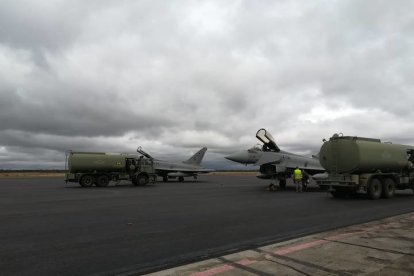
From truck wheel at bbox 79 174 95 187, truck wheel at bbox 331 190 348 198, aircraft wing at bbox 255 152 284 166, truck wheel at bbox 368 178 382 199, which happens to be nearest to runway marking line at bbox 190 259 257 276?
truck wheel at bbox 368 178 382 199

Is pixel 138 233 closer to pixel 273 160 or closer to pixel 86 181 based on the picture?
pixel 273 160

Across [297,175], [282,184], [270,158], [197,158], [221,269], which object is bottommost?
[221,269]

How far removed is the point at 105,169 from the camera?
90.5 feet

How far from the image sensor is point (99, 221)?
29.5 feet

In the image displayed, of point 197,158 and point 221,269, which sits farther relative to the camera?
point 197,158

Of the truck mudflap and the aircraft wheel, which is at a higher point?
the truck mudflap

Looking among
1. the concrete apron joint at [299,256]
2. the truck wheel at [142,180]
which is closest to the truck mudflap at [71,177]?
the truck wheel at [142,180]

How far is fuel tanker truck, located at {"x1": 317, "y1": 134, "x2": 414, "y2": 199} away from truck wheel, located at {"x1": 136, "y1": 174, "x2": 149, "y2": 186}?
54.5ft

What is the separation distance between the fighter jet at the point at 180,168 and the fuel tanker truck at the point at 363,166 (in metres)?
22.2

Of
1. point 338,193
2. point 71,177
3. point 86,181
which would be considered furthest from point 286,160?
point 71,177

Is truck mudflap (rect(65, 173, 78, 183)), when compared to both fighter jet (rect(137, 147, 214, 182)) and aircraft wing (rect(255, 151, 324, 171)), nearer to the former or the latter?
fighter jet (rect(137, 147, 214, 182))

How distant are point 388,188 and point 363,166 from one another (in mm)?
1971

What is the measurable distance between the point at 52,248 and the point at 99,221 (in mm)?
2961

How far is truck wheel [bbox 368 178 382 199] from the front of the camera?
49.9 ft
